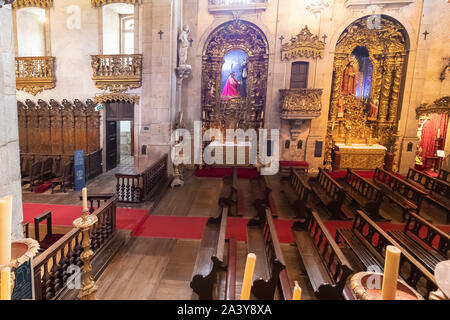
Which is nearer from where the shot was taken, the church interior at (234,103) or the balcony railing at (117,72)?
the church interior at (234,103)

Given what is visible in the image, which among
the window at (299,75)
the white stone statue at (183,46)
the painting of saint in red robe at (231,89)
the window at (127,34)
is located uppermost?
the window at (127,34)

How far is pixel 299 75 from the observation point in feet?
38.0

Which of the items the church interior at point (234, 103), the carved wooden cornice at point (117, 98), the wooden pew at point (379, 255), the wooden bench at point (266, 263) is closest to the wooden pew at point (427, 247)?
the wooden pew at point (379, 255)

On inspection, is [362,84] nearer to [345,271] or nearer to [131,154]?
[345,271]

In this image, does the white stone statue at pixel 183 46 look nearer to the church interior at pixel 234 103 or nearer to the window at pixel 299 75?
the church interior at pixel 234 103

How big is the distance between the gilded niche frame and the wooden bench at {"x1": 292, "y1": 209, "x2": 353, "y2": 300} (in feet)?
24.3

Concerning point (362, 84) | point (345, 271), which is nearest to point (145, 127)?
point (345, 271)

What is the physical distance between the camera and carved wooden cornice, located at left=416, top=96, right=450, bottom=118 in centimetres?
1105

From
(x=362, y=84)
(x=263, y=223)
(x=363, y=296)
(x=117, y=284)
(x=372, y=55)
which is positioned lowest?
(x=117, y=284)

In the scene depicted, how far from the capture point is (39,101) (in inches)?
431

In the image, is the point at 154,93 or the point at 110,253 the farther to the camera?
the point at 154,93

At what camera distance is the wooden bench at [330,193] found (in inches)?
270

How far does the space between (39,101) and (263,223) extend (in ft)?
34.5

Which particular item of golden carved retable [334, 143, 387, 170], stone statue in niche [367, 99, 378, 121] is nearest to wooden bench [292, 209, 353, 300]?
golden carved retable [334, 143, 387, 170]
